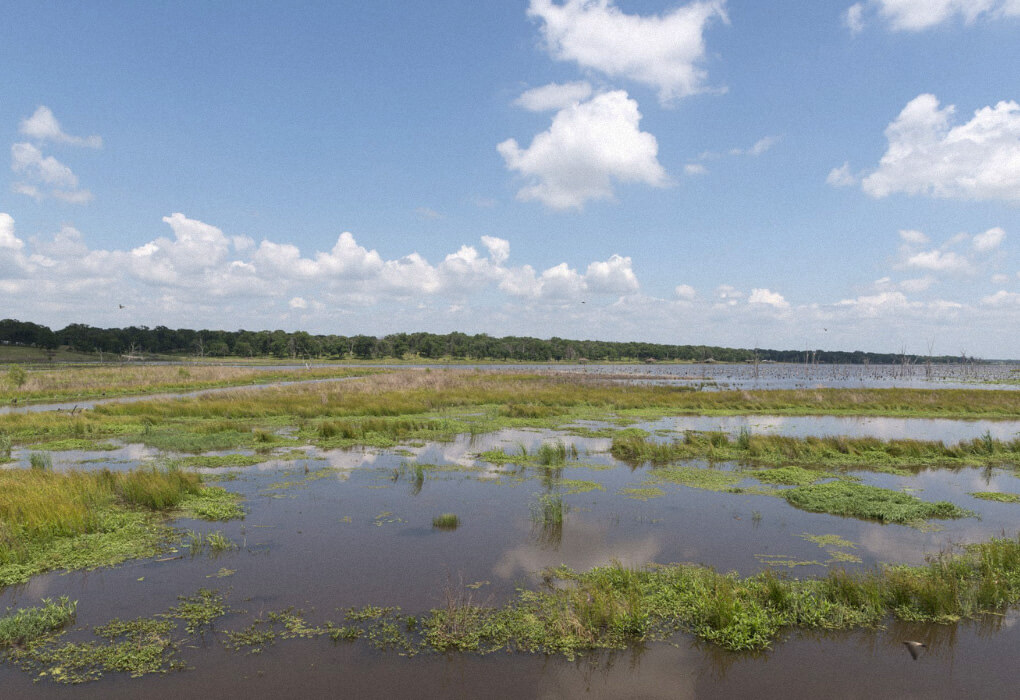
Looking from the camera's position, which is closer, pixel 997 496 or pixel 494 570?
pixel 494 570

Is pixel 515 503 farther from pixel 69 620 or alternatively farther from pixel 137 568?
pixel 69 620

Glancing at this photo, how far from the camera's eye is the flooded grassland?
7098mm

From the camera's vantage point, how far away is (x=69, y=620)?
8016mm

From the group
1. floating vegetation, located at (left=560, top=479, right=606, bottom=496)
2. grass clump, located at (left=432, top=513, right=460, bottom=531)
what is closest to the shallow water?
floating vegetation, located at (left=560, top=479, right=606, bottom=496)

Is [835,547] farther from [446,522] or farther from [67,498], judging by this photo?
[67,498]

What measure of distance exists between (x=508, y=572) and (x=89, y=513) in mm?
10046

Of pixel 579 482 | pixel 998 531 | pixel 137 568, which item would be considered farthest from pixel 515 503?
pixel 998 531

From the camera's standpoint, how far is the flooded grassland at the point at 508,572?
7.10 meters

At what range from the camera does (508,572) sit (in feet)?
33.3

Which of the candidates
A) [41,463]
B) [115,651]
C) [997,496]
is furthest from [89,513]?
[997,496]

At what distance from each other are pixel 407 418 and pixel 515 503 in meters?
17.5

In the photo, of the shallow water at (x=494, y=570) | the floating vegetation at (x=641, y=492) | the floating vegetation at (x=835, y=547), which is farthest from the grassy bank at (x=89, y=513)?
the floating vegetation at (x=835, y=547)

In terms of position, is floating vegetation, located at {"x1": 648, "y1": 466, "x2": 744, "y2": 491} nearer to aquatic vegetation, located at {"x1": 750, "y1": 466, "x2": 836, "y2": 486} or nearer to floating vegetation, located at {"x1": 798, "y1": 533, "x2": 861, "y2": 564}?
aquatic vegetation, located at {"x1": 750, "y1": 466, "x2": 836, "y2": 486}

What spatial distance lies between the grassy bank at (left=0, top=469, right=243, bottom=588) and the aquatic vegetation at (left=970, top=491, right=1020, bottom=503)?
72.6ft
